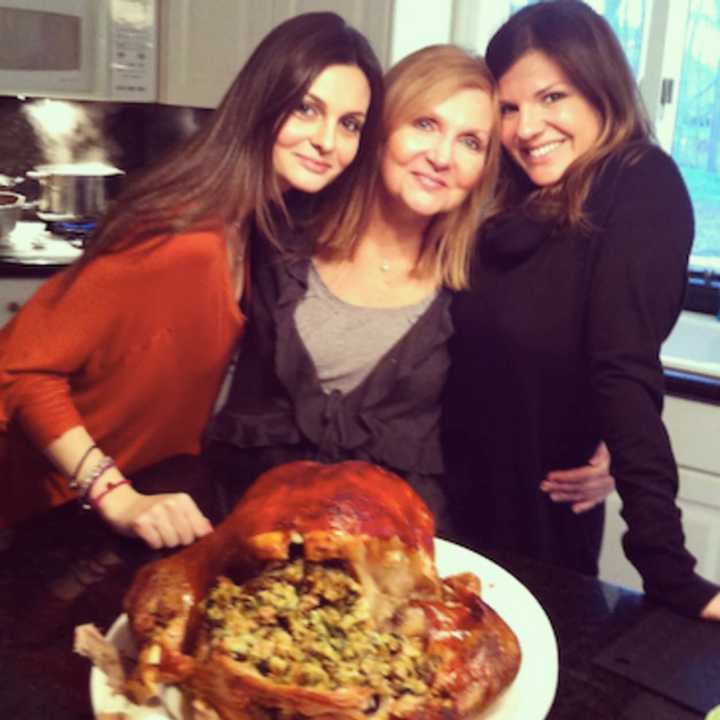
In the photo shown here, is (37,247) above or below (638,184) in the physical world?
below

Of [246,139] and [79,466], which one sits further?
[246,139]

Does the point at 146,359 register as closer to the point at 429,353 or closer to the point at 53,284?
the point at 53,284

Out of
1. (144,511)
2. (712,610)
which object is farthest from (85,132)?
(712,610)

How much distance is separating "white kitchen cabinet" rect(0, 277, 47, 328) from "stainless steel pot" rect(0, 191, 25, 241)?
212 mm

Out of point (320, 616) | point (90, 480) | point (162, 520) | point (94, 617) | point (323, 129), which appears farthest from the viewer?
point (323, 129)

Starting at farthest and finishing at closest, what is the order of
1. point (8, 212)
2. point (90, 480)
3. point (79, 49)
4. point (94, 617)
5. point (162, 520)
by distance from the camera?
point (79, 49)
point (8, 212)
point (90, 480)
point (162, 520)
point (94, 617)

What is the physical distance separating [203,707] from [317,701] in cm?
9

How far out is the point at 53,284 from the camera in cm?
124

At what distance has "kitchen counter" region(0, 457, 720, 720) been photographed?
0.73m

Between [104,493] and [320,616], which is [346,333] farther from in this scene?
[320,616]

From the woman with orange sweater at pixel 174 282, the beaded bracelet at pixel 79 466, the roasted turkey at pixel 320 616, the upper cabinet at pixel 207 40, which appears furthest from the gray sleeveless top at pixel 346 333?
the upper cabinet at pixel 207 40

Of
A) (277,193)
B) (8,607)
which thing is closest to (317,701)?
(8,607)

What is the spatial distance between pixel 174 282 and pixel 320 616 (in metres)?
0.69

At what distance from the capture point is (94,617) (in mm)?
821
